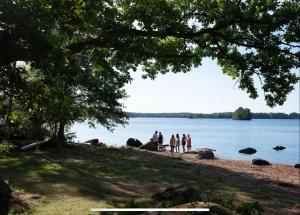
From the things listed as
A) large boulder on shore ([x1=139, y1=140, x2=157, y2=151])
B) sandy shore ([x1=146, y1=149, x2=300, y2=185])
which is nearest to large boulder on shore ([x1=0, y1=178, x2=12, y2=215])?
sandy shore ([x1=146, y1=149, x2=300, y2=185])

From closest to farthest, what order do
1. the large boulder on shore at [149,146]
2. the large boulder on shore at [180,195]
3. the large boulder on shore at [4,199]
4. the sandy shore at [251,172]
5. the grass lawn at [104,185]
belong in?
1. the large boulder on shore at [4,199]
2. the large boulder on shore at [180,195]
3. the grass lawn at [104,185]
4. the sandy shore at [251,172]
5. the large boulder on shore at [149,146]

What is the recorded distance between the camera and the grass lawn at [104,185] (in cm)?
1530

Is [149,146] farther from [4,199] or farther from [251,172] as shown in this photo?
[4,199]

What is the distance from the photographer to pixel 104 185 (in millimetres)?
18844

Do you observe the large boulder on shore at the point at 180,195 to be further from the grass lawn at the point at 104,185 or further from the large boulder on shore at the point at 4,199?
the large boulder on shore at the point at 4,199

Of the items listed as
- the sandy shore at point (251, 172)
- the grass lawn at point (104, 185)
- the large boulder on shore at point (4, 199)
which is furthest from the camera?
the sandy shore at point (251, 172)

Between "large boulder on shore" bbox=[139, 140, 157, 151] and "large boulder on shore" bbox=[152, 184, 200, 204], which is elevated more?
"large boulder on shore" bbox=[152, 184, 200, 204]

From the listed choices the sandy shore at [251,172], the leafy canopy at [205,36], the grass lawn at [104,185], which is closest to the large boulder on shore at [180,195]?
the grass lawn at [104,185]

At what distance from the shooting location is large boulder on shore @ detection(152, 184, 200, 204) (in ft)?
46.8

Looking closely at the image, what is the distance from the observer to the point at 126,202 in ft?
50.9

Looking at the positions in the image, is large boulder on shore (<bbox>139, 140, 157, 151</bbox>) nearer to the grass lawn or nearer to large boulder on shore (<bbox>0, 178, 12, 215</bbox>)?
the grass lawn

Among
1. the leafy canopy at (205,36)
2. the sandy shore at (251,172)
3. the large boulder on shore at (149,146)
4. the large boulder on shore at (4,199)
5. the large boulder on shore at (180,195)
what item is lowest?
the sandy shore at (251,172)

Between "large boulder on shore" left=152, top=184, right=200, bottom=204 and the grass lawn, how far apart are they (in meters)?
0.37

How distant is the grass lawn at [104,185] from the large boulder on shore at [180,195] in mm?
375
